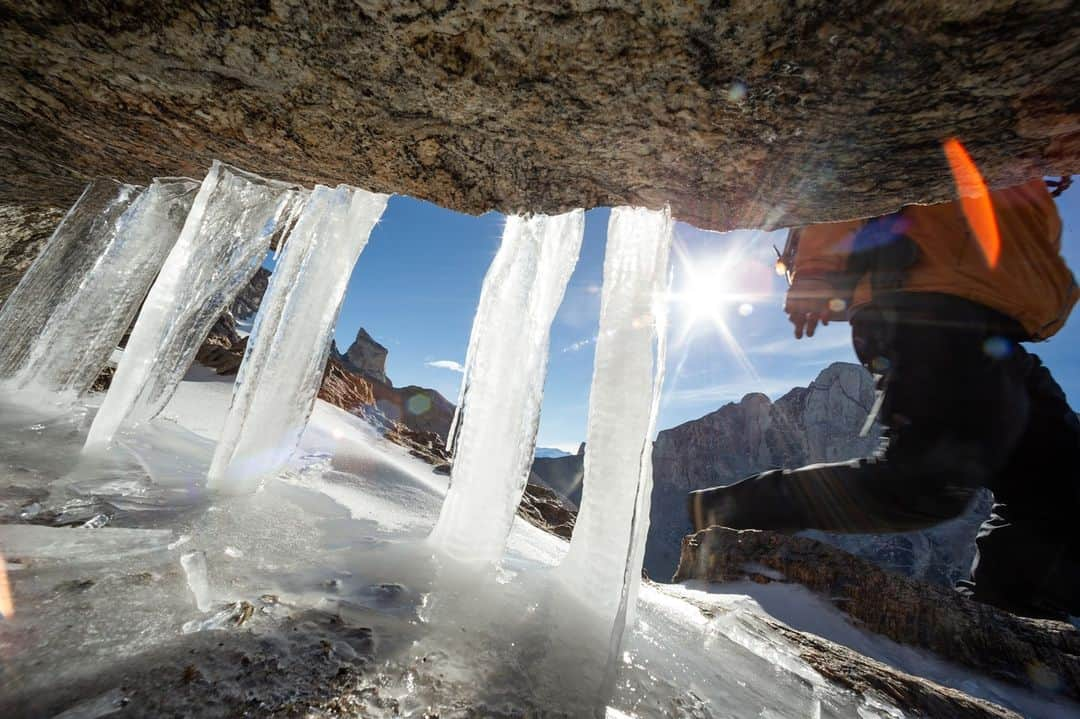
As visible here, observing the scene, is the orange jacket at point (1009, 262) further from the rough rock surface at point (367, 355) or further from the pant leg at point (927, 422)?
the rough rock surface at point (367, 355)

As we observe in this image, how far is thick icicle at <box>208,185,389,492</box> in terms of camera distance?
6.23 feet

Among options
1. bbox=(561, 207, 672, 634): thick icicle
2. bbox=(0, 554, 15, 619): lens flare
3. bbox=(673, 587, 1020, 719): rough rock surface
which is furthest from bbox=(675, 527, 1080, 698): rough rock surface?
bbox=(0, 554, 15, 619): lens flare

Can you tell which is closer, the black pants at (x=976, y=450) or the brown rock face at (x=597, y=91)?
the brown rock face at (x=597, y=91)

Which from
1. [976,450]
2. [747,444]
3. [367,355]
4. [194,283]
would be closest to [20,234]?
[194,283]

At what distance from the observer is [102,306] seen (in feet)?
8.63

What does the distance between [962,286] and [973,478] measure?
112 centimetres

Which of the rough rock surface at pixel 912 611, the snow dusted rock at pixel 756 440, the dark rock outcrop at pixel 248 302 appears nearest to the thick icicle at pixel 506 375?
the rough rock surface at pixel 912 611

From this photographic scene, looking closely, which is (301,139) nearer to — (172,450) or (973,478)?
(172,450)

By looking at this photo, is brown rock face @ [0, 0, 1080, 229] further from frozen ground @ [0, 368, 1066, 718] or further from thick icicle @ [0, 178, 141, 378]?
thick icicle @ [0, 178, 141, 378]

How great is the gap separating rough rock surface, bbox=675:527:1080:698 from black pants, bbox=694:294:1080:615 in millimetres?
334

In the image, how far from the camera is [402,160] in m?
1.32

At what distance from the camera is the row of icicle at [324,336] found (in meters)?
1.45

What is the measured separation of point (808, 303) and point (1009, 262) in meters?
1.03

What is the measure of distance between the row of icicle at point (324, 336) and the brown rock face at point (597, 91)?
17.3 inches
